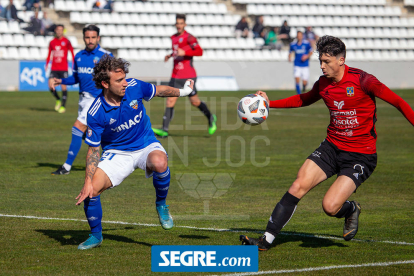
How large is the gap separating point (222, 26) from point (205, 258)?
99.9ft

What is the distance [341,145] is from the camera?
18.9 ft

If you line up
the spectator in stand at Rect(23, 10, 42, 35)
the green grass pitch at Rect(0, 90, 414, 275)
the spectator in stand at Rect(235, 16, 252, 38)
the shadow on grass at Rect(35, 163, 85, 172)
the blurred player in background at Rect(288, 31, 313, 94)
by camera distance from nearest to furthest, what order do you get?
the green grass pitch at Rect(0, 90, 414, 275) < the shadow on grass at Rect(35, 163, 85, 172) < the blurred player in background at Rect(288, 31, 313, 94) < the spectator in stand at Rect(23, 10, 42, 35) < the spectator in stand at Rect(235, 16, 252, 38)

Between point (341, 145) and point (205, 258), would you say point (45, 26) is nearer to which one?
point (341, 145)

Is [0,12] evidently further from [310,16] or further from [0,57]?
[310,16]

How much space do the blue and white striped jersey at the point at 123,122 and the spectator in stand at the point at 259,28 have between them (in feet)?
93.3

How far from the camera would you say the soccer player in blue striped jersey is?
5547 mm

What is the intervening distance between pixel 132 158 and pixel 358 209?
2251 mm

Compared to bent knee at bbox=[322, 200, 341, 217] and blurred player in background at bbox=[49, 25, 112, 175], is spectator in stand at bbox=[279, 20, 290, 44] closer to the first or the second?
blurred player in background at bbox=[49, 25, 112, 175]

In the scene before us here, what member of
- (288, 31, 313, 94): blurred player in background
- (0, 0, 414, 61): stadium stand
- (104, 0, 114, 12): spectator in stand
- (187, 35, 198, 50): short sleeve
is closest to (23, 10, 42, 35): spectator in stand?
(0, 0, 414, 61): stadium stand

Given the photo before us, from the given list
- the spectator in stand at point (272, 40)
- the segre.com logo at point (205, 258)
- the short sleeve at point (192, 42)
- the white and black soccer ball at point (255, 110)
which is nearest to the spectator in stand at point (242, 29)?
the spectator in stand at point (272, 40)

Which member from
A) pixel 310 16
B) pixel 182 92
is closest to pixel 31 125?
pixel 182 92

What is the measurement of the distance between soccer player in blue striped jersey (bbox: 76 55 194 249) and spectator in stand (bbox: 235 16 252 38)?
28144 mm

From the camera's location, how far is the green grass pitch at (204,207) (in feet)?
17.3

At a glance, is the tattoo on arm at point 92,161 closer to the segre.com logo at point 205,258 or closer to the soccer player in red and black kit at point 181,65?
the segre.com logo at point 205,258
